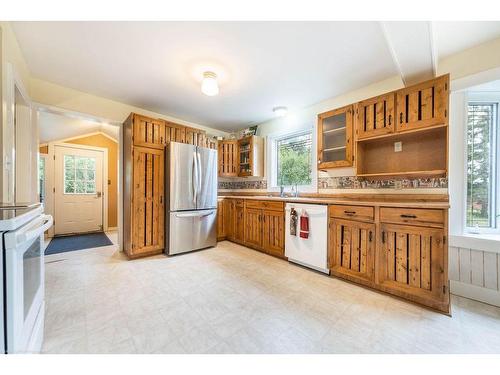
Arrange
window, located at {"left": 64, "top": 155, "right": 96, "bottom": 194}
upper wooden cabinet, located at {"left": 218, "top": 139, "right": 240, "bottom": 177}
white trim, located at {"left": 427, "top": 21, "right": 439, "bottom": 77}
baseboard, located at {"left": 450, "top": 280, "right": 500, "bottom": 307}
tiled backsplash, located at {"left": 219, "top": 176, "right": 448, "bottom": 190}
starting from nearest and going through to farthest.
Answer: white trim, located at {"left": 427, "top": 21, "right": 439, "bottom": 77} < baseboard, located at {"left": 450, "top": 280, "right": 500, "bottom": 307} < tiled backsplash, located at {"left": 219, "top": 176, "right": 448, "bottom": 190} < upper wooden cabinet, located at {"left": 218, "top": 139, "right": 240, "bottom": 177} < window, located at {"left": 64, "top": 155, "right": 96, "bottom": 194}

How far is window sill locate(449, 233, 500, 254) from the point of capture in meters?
1.87

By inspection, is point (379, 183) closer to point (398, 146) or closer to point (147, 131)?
point (398, 146)

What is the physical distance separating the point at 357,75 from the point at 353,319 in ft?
8.40

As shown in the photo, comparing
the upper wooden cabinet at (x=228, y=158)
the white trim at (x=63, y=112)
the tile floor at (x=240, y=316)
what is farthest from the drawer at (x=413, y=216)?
the white trim at (x=63, y=112)

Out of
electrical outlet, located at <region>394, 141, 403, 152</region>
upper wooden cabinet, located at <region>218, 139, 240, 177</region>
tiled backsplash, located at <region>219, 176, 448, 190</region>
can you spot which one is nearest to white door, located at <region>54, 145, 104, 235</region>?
upper wooden cabinet, located at <region>218, 139, 240, 177</region>

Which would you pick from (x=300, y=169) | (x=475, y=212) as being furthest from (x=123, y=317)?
(x=475, y=212)

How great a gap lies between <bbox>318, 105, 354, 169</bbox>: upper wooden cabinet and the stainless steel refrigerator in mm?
1791

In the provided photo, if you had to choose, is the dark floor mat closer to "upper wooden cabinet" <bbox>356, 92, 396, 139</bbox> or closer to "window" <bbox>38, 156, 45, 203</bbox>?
"window" <bbox>38, 156, 45, 203</bbox>

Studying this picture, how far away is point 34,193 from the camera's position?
8.91ft

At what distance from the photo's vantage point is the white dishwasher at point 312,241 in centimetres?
243

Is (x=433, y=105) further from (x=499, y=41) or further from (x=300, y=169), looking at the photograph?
(x=300, y=169)

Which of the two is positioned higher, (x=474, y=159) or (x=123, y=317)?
(x=474, y=159)

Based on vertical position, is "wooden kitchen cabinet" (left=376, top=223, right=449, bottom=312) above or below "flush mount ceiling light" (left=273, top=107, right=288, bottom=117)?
below

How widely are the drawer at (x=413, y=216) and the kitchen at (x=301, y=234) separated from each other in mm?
15
